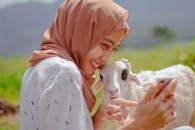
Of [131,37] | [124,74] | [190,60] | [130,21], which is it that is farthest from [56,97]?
[131,37]

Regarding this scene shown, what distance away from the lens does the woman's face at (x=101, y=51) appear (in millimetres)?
1874

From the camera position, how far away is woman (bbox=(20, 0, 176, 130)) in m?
1.74

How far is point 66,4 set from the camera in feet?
6.30

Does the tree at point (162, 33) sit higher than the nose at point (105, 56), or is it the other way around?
the nose at point (105, 56)

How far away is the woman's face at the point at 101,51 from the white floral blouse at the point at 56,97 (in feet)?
0.36

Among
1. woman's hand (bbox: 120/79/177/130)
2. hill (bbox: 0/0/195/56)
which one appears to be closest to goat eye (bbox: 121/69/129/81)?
woman's hand (bbox: 120/79/177/130)

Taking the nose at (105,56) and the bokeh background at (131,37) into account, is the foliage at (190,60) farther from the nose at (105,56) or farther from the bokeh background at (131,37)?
the nose at (105,56)

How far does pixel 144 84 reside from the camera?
9.57 feet

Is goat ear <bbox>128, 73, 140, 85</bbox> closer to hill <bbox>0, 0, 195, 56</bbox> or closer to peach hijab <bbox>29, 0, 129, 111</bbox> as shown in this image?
peach hijab <bbox>29, 0, 129, 111</bbox>

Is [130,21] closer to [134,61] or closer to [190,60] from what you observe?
[134,61]

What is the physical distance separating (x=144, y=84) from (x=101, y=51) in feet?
3.50

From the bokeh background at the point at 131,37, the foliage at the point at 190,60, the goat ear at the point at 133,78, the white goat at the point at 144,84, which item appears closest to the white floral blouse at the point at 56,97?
the white goat at the point at 144,84

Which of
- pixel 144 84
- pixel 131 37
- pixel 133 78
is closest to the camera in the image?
pixel 133 78

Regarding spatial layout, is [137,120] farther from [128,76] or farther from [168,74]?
[168,74]
